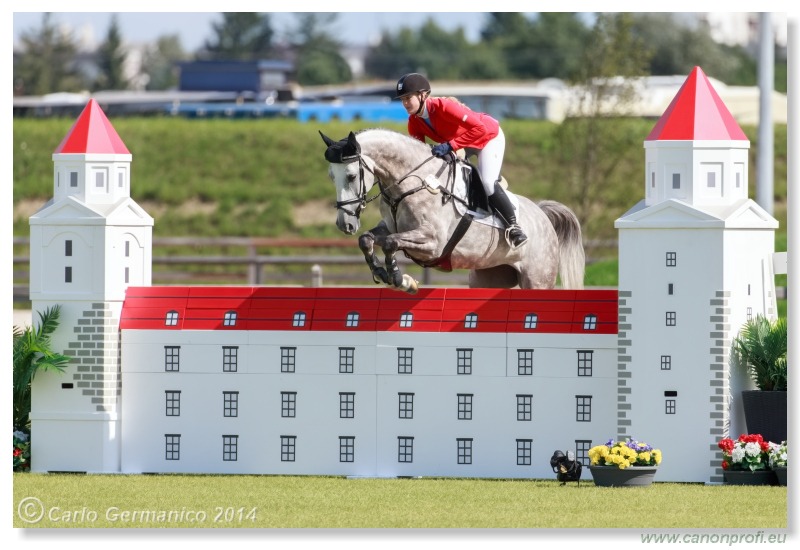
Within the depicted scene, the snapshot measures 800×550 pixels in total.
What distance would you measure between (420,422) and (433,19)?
159ft

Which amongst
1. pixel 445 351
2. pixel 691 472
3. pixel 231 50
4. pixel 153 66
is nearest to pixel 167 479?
pixel 445 351

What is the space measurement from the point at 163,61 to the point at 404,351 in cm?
6057

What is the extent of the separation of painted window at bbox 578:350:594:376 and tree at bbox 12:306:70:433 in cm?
412

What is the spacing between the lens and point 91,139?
37.8 feet

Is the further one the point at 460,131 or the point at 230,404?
the point at 230,404

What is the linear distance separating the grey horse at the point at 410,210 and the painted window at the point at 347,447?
130 centimetres

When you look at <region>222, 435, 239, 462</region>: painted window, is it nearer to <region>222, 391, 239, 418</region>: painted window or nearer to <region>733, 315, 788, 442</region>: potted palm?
<region>222, 391, 239, 418</region>: painted window

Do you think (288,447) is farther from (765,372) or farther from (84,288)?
(765,372)

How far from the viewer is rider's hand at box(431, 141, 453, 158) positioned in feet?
36.2

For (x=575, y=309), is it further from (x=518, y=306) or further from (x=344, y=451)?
(x=344, y=451)

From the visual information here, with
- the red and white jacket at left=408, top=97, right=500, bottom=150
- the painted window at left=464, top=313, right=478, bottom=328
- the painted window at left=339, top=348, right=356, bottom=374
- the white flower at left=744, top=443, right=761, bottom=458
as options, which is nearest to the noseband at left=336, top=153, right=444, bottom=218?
the red and white jacket at left=408, top=97, right=500, bottom=150

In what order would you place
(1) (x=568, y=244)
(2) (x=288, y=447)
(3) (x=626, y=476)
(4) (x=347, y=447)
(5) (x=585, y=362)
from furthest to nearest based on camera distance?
(1) (x=568, y=244) < (2) (x=288, y=447) < (4) (x=347, y=447) < (5) (x=585, y=362) < (3) (x=626, y=476)

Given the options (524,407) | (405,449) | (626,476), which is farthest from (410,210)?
(626,476)

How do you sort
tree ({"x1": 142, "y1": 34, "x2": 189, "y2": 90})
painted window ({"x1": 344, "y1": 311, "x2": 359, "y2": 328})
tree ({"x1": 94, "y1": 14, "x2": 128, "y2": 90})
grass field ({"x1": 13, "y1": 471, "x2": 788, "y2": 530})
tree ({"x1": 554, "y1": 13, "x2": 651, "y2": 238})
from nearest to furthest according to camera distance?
1. grass field ({"x1": 13, "y1": 471, "x2": 788, "y2": 530})
2. painted window ({"x1": 344, "y1": 311, "x2": 359, "y2": 328})
3. tree ({"x1": 554, "y1": 13, "x2": 651, "y2": 238})
4. tree ({"x1": 94, "y1": 14, "x2": 128, "y2": 90})
5. tree ({"x1": 142, "y1": 34, "x2": 189, "y2": 90})
